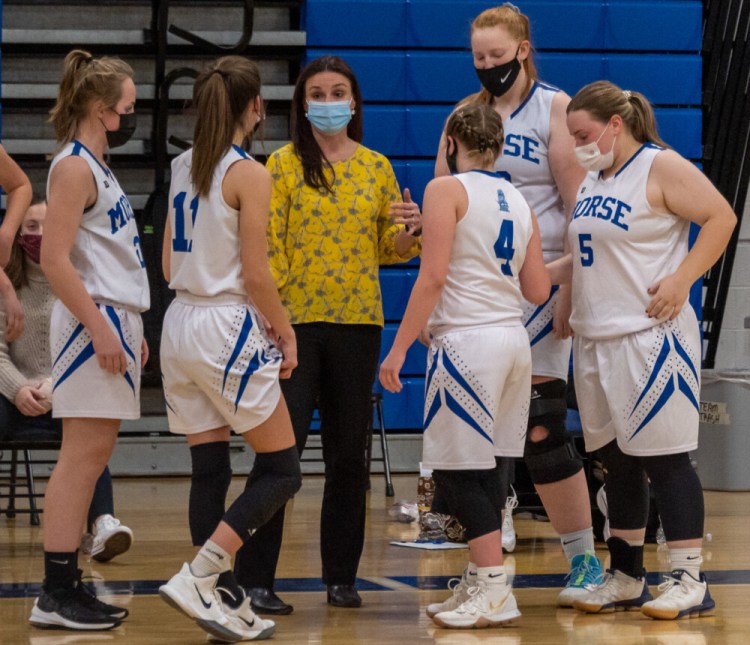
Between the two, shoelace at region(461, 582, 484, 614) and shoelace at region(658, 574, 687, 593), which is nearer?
shoelace at region(461, 582, 484, 614)

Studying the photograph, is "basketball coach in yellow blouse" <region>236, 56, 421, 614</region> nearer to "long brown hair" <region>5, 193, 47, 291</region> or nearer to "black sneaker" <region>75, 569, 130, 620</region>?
"black sneaker" <region>75, 569, 130, 620</region>

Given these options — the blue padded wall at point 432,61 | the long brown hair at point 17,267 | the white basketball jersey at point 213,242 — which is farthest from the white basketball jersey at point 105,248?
the blue padded wall at point 432,61

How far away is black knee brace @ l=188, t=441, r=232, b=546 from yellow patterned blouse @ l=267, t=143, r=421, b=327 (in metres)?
0.48

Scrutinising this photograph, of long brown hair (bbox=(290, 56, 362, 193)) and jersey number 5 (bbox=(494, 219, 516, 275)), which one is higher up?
long brown hair (bbox=(290, 56, 362, 193))

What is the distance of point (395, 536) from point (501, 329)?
6.07 ft

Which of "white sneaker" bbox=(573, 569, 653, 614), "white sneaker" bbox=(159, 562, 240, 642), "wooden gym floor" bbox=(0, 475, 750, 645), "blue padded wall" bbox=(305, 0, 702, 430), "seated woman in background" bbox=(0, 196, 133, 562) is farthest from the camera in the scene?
"blue padded wall" bbox=(305, 0, 702, 430)

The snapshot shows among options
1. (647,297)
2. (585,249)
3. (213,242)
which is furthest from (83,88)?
(647,297)

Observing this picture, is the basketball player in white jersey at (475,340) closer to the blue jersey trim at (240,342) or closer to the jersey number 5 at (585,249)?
the jersey number 5 at (585,249)

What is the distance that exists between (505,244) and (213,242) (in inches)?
28.7

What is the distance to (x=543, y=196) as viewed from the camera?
3633 mm

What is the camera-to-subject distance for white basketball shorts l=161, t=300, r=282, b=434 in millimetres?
2998

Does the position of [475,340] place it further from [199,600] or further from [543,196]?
[199,600]

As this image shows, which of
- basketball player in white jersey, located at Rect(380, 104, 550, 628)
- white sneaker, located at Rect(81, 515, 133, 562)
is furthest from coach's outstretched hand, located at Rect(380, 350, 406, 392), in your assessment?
white sneaker, located at Rect(81, 515, 133, 562)

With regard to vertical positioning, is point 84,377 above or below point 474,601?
above
